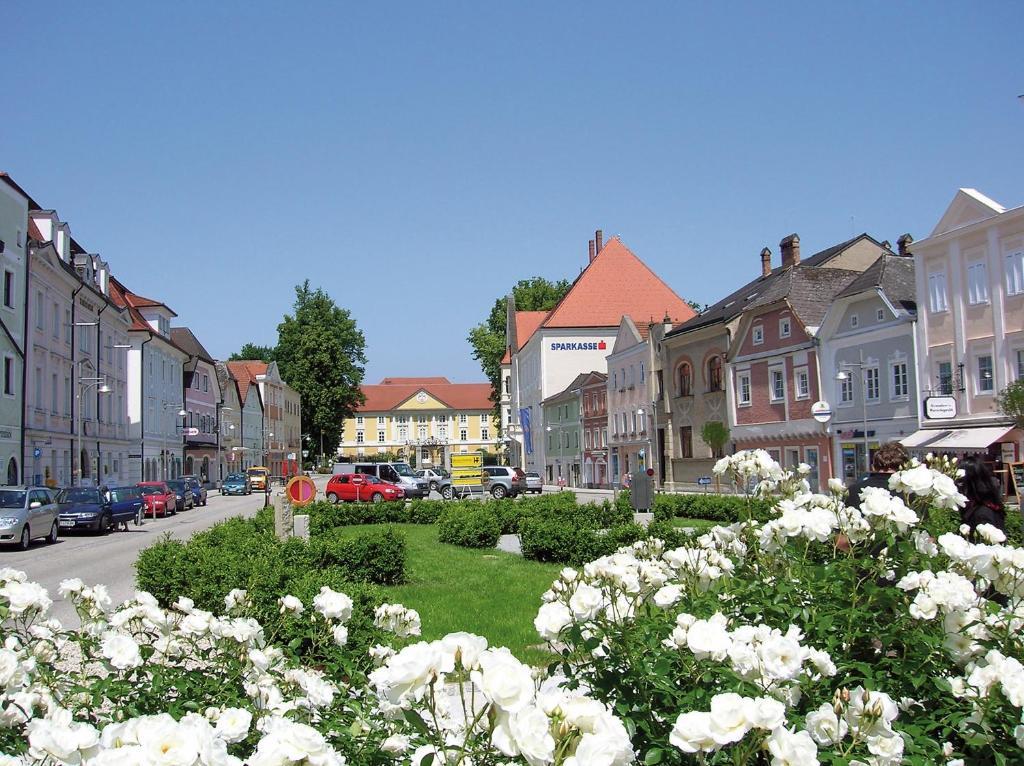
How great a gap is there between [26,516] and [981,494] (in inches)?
939

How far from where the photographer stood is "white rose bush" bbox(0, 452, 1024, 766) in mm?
2332

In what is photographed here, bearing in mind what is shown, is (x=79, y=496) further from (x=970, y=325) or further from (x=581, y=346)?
(x=581, y=346)

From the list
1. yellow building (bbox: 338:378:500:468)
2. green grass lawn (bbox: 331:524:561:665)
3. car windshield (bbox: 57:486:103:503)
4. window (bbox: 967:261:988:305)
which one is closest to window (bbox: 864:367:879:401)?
window (bbox: 967:261:988:305)

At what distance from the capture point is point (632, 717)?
3.25 meters

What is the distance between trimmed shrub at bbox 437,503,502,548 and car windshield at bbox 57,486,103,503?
45.3 feet

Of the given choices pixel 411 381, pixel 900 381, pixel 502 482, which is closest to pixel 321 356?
pixel 502 482

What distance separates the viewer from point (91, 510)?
29.9m

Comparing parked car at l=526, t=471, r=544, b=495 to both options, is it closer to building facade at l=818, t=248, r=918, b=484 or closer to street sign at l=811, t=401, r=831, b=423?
building facade at l=818, t=248, r=918, b=484

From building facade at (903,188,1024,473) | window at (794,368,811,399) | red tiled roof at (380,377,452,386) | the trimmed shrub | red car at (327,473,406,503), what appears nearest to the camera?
the trimmed shrub

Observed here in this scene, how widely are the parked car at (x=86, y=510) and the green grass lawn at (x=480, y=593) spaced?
46.2 feet

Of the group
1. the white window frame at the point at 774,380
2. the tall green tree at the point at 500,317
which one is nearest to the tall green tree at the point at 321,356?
the tall green tree at the point at 500,317

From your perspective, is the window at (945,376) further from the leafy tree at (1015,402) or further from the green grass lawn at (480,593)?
the green grass lawn at (480,593)

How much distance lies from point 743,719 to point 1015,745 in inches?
51.2

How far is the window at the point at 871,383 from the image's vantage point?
3756 cm
